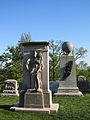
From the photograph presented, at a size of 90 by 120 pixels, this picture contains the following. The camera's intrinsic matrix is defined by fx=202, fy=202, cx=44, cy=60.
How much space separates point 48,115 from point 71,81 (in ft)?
20.2

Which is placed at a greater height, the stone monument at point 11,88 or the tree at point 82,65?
the tree at point 82,65

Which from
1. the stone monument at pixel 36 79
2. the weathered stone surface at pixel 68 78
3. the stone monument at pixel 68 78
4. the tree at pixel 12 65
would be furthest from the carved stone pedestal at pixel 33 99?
the tree at pixel 12 65

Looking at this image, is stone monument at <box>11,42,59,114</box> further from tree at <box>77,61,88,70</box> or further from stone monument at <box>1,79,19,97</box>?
tree at <box>77,61,88,70</box>

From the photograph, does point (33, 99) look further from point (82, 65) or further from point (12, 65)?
point (82, 65)

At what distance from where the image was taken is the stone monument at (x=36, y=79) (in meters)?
7.38

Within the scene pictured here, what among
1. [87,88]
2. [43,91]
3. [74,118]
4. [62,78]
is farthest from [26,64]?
[87,88]

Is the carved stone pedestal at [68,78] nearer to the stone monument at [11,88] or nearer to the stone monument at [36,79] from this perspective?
the stone monument at [11,88]

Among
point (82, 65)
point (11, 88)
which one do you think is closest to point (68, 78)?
point (11, 88)

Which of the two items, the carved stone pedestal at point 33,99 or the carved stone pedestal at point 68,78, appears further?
the carved stone pedestal at point 68,78

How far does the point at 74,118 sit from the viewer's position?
20.8 feet

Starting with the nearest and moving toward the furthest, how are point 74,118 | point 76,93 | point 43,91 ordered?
point 74,118
point 43,91
point 76,93

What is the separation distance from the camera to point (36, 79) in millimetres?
7418

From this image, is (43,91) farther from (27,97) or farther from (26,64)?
(26,64)

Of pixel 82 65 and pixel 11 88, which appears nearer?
pixel 11 88
